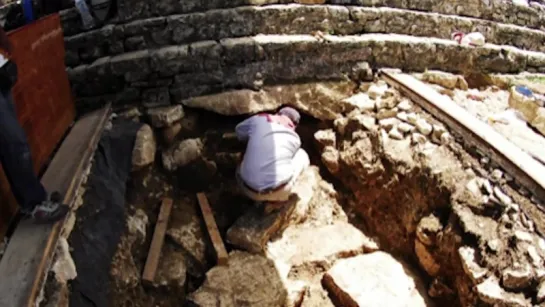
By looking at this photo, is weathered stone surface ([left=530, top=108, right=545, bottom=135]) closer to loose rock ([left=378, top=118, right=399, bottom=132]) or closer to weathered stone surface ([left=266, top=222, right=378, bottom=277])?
loose rock ([left=378, top=118, right=399, bottom=132])

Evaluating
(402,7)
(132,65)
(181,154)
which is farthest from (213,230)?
(402,7)

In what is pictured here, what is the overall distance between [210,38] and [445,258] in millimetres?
3207

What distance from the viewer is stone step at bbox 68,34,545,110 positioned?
4.23m

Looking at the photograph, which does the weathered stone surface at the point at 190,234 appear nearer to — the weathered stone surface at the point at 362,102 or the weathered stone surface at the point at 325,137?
the weathered stone surface at the point at 325,137

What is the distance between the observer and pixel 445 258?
357 cm

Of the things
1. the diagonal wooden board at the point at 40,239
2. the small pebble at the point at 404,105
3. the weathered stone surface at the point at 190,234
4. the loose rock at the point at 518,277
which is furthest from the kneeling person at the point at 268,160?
the loose rock at the point at 518,277

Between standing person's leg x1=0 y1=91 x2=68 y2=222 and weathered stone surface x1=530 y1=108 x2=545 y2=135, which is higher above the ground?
standing person's leg x1=0 y1=91 x2=68 y2=222

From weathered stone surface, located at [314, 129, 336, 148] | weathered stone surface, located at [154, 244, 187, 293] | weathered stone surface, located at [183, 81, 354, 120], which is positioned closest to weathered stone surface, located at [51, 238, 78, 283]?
weathered stone surface, located at [154, 244, 187, 293]

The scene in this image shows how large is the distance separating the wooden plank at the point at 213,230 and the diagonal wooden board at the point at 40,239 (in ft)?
3.87

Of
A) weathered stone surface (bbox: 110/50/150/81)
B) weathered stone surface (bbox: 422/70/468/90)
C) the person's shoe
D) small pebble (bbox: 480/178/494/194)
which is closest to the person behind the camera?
the person's shoe

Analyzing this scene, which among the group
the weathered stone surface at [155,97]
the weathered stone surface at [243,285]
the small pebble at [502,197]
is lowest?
the weathered stone surface at [243,285]

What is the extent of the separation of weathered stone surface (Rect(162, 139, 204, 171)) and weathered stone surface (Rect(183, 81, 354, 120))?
0.45 meters

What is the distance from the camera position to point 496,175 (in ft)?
11.1

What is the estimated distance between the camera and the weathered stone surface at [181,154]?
4.18 metres
